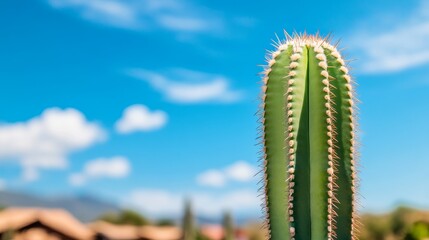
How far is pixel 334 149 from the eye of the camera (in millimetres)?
5535

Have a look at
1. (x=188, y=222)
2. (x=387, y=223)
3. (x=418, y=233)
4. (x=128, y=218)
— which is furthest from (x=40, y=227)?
(x=418, y=233)

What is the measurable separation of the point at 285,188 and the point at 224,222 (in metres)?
22.8

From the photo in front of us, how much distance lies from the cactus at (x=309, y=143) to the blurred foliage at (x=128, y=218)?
65.0m

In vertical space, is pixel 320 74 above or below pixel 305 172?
above

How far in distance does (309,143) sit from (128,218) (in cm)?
6700

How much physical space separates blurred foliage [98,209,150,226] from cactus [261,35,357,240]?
6504 centimetres

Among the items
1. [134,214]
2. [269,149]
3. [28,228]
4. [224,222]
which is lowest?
[269,149]

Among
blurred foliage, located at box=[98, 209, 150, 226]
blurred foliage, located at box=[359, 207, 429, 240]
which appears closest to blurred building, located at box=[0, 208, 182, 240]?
blurred foliage, located at box=[359, 207, 429, 240]

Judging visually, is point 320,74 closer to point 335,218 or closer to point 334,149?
point 334,149

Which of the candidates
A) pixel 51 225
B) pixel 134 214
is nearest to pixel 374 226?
pixel 51 225

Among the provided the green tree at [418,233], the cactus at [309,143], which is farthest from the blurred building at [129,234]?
the cactus at [309,143]

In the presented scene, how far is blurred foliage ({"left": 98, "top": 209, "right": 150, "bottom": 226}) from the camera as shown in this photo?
230ft

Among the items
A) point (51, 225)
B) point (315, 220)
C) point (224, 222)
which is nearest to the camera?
point (315, 220)

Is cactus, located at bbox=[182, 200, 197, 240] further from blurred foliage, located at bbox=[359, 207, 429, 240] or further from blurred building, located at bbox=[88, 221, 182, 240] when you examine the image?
blurred building, located at bbox=[88, 221, 182, 240]
